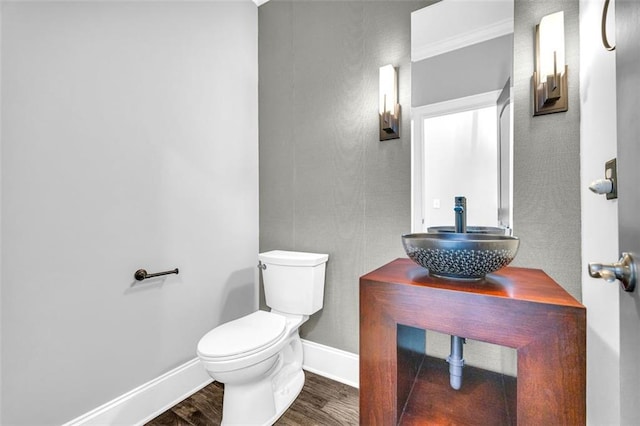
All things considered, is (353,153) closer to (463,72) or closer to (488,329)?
(463,72)

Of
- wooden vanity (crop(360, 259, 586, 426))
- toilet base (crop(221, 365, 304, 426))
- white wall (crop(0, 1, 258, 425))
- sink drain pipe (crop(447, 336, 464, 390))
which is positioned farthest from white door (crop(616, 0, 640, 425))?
white wall (crop(0, 1, 258, 425))

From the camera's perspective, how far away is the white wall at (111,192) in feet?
3.70

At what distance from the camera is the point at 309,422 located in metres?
1.45

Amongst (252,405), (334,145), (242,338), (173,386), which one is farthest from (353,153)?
(173,386)

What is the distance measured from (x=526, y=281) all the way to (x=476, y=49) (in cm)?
108

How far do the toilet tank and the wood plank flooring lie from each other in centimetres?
46

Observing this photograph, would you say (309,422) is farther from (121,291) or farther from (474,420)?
(121,291)

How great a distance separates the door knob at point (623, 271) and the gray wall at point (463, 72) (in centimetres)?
102

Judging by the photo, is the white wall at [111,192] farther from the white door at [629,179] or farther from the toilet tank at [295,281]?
the white door at [629,179]

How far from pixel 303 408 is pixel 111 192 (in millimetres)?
1473

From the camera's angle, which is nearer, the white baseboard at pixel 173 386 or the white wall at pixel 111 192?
the white wall at pixel 111 192

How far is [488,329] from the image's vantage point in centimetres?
83

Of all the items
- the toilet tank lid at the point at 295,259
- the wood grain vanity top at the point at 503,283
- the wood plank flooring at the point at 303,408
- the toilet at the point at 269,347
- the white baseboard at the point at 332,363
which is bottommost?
the wood plank flooring at the point at 303,408

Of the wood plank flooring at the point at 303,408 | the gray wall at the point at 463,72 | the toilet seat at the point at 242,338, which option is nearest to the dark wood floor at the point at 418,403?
the wood plank flooring at the point at 303,408
